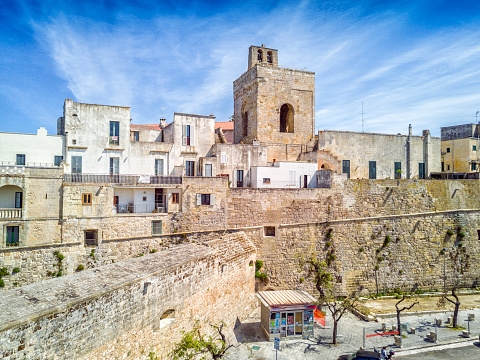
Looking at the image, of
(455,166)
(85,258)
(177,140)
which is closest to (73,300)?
(85,258)

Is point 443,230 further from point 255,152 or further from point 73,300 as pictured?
point 73,300

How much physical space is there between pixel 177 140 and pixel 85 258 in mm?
10026

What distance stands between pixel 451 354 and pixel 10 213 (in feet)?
69.5

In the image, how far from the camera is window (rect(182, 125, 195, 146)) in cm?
2402

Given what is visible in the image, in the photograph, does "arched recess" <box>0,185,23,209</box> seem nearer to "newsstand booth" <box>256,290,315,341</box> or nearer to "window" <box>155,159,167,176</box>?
"window" <box>155,159,167,176</box>

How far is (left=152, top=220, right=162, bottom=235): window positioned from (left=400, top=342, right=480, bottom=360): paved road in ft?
42.6

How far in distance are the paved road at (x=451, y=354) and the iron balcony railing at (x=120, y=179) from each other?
14.2 meters

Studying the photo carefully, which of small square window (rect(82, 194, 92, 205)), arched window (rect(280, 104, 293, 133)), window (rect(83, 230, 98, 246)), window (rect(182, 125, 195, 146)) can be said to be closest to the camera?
window (rect(83, 230, 98, 246))

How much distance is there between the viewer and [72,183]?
1717cm

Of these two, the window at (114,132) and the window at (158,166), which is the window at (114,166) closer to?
the window at (114,132)

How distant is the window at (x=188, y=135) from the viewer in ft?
78.8

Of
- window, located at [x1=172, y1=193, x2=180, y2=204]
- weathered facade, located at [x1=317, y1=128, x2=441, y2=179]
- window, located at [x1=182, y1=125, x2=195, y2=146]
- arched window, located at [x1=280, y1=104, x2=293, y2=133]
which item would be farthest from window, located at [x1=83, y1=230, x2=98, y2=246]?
arched window, located at [x1=280, y1=104, x2=293, y2=133]

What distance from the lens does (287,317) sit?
1661cm

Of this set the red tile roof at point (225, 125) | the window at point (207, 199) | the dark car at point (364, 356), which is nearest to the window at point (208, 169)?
the window at point (207, 199)
